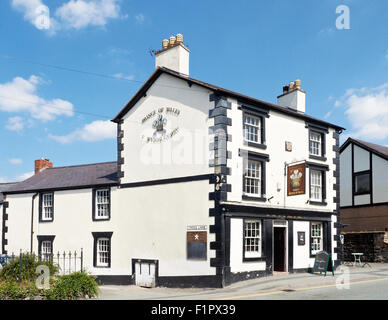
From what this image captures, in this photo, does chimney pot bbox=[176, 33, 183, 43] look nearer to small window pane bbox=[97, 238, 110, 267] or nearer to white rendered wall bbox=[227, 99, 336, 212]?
white rendered wall bbox=[227, 99, 336, 212]

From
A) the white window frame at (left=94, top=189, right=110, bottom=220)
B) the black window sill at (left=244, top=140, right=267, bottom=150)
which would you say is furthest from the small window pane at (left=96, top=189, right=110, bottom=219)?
the black window sill at (left=244, top=140, right=267, bottom=150)

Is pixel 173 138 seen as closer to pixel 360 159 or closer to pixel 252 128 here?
pixel 252 128

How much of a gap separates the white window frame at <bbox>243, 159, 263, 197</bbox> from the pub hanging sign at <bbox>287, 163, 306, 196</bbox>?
1484 mm

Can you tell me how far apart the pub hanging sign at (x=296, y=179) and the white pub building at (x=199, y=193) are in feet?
0.16

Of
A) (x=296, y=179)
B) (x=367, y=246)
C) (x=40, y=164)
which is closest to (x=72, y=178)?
(x=40, y=164)

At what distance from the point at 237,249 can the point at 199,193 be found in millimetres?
2893

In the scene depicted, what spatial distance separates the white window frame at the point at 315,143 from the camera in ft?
79.4

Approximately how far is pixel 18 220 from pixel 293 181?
54.9 feet

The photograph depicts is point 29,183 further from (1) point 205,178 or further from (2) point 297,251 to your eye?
(2) point 297,251

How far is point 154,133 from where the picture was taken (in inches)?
891

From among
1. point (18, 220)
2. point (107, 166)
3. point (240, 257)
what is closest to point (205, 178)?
point (240, 257)

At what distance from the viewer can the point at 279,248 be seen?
22.3 m

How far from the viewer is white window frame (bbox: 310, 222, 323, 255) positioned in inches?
925

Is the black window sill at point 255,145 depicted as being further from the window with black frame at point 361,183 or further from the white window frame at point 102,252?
the window with black frame at point 361,183
